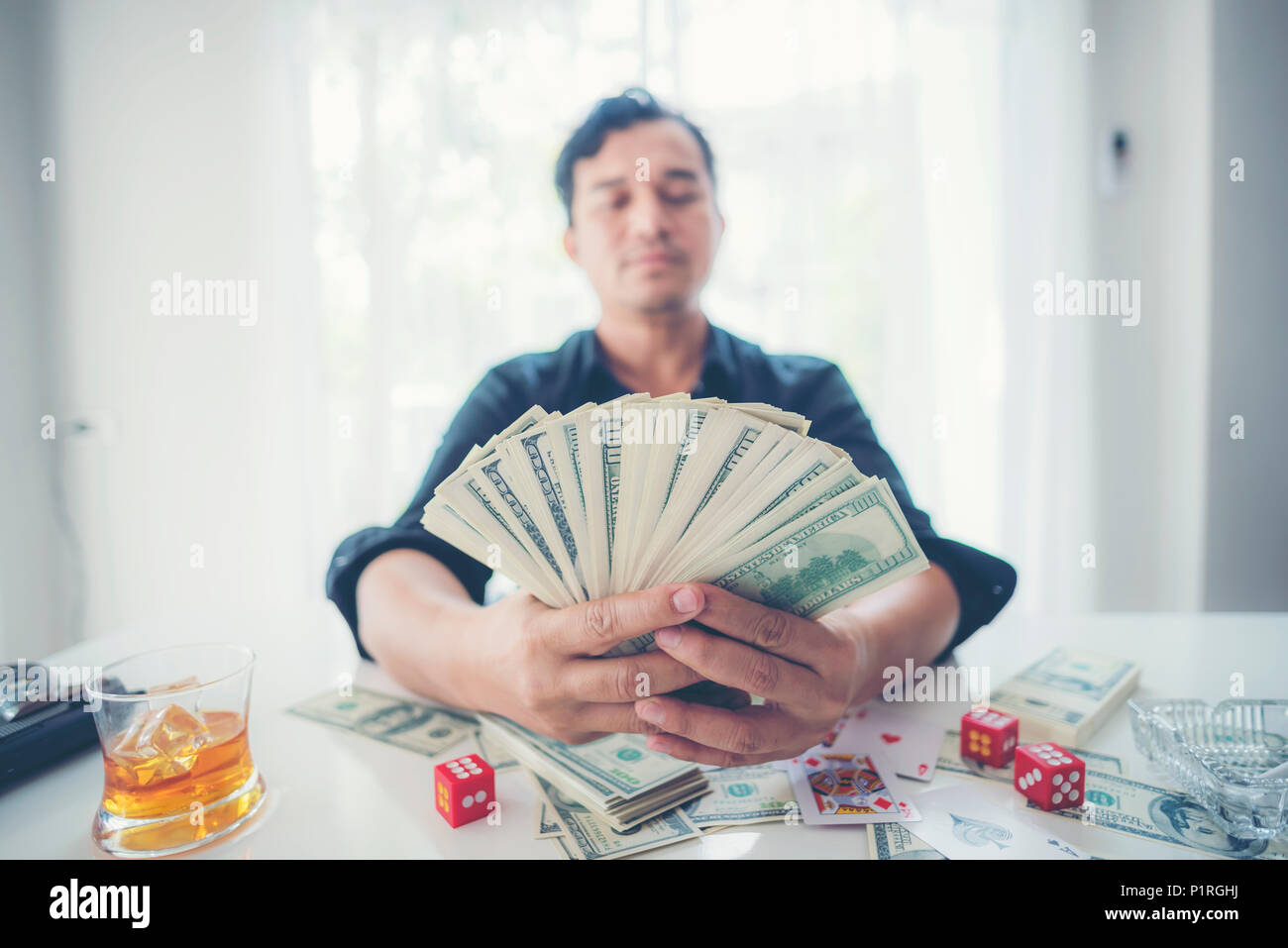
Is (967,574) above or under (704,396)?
under

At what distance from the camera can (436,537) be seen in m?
1.16

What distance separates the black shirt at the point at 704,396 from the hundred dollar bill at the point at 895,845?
45cm

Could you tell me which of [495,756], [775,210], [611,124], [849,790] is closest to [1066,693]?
[849,790]

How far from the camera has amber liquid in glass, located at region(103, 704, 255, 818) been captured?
60 cm

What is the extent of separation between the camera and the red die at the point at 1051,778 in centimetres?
64

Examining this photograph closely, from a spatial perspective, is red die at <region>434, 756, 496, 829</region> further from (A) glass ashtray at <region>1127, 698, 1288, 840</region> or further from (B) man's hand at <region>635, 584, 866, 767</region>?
(A) glass ashtray at <region>1127, 698, 1288, 840</region>

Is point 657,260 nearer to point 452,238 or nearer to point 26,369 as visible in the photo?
point 452,238

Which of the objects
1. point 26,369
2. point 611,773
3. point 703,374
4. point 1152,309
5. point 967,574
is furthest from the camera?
point 1152,309

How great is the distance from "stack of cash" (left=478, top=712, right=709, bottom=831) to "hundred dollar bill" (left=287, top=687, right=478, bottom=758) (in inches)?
2.6

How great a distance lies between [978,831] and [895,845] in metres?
0.08

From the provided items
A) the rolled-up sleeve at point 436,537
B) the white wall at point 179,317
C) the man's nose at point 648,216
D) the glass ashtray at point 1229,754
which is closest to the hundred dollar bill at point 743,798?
the glass ashtray at point 1229,754

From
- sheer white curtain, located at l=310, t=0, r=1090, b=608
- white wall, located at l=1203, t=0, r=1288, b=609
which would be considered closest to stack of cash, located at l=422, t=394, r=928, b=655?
sheer white curtain, located at l=310, t=0, r=1090, b=608

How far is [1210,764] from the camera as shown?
621 millimetres

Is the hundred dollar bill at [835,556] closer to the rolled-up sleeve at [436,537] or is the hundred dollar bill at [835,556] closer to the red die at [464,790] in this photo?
the red die at [464,790]
